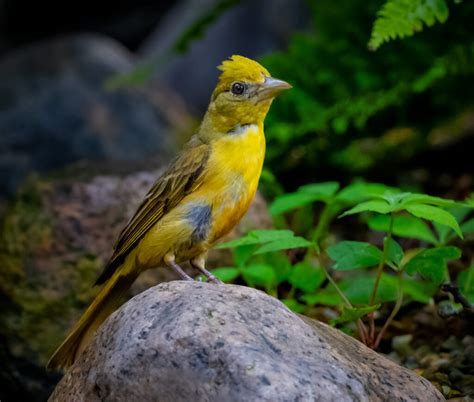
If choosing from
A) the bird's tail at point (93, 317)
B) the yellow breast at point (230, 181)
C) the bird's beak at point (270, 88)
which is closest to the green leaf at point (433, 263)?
the yellow breast at point (230, 181)

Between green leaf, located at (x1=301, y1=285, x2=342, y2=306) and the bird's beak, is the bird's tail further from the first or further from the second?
the bird's beak

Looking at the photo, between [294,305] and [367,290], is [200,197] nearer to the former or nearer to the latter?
[294,305]

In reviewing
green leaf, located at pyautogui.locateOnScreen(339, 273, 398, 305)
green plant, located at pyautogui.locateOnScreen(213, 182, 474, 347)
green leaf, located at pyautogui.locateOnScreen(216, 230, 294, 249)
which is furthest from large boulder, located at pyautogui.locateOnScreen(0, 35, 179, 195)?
green leaf, located at pyautogui.locateOnScreen(216, 230, 294, 249)

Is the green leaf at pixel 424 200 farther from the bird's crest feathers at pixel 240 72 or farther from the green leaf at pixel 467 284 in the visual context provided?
the bird's crest feathers at pixel 240 72

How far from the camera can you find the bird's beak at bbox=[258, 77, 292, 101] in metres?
4.34

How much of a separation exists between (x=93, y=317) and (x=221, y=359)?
162 cm

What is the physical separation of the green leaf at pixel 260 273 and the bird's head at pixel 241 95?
2.42ft

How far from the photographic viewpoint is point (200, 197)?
428cm

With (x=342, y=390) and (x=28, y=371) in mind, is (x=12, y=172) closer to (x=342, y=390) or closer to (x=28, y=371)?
(x=28, y=371)

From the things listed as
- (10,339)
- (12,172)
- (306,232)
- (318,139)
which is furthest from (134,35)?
(10,339)

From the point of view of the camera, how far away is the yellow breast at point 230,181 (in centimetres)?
420

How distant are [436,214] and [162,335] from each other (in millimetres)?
1274

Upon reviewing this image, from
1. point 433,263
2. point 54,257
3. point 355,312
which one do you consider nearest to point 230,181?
point 355,312

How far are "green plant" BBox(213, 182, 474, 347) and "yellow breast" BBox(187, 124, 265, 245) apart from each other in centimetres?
16
